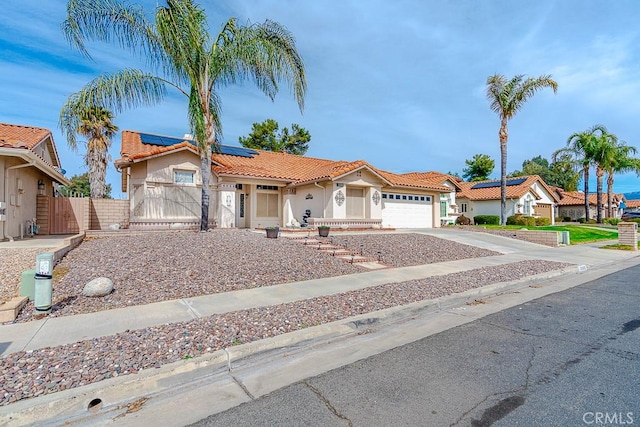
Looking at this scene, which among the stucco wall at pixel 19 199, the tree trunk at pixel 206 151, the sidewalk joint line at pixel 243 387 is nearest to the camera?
the sidewalk joint line at pixel 243 387

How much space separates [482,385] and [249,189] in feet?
56.2

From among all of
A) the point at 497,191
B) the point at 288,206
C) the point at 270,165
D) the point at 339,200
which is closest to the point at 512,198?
the point at 497,191

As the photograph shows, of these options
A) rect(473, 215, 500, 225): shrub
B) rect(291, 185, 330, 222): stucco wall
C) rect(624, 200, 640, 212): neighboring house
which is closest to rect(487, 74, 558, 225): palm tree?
rect(473, 215, 500, 225): shrub

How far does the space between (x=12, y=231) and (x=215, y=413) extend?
14.7 meters

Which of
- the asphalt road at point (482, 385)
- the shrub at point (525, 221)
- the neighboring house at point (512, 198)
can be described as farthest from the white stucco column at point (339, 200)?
the neighboring house at point (512, 198)

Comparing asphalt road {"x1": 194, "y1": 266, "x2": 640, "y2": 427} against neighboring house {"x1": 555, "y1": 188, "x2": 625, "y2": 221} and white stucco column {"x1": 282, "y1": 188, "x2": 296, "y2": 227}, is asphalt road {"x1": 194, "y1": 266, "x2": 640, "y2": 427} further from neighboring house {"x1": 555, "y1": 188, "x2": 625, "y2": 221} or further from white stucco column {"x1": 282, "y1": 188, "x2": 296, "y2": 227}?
neighboring house {"x1": 555, "y1": 188, "x2": 625, "y2": 221}

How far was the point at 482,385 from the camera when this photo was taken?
3541mm

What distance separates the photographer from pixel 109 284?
652cm

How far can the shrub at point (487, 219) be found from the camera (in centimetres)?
3219

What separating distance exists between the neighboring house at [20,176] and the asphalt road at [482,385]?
13160mm

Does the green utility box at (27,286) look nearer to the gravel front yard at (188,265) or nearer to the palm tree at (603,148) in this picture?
the gravel front yard at (188,265)

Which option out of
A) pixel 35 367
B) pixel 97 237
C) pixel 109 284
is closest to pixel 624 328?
pixel 35 367

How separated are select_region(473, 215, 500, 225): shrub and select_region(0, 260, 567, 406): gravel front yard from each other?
93.8 feet

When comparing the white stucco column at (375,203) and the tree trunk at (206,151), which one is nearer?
the tree trunk at (206,151)
